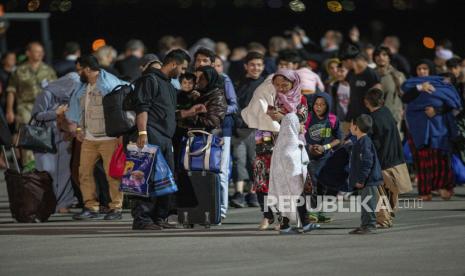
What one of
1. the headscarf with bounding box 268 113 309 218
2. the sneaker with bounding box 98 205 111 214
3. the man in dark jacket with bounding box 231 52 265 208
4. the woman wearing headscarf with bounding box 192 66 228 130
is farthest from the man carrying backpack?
the headscarf with bounding box 268 113 309 218

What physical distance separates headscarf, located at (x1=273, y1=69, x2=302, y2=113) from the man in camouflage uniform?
311 inches

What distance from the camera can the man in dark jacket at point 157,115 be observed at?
15.4 metres

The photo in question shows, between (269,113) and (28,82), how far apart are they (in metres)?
8.60

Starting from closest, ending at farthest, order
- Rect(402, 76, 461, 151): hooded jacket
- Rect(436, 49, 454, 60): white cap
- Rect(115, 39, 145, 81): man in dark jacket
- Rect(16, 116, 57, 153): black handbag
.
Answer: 1. Rect(16, 116, 57, 153): black handbag
2. Rect(402, 76, 461, 151): hooded jacket
3. Rect(115, 39, 145, 81): man in dark jacket
4. Rect(436, 49, 454, 60): white cap

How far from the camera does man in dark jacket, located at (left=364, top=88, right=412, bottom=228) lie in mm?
16188

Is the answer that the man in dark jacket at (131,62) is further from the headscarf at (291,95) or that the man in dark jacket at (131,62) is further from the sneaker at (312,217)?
the headscarf at (291,95)

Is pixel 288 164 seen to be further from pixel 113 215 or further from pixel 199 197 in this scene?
pixel 113 215

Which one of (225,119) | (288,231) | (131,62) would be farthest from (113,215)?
(131,62)

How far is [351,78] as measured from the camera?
2008 cm

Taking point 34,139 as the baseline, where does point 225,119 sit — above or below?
above

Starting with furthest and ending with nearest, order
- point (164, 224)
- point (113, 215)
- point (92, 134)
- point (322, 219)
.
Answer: point (113, 215), point (92, 134), point (322, 219), point (164, 224)

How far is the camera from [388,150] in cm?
1638

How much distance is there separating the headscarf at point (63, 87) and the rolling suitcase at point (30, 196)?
1.32 meters

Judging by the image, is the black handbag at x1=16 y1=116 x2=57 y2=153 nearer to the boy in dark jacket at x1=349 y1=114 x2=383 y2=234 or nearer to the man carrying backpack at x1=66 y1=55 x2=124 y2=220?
the man carrying backpack at x1=66 y1=55 x2=124 y2=220
